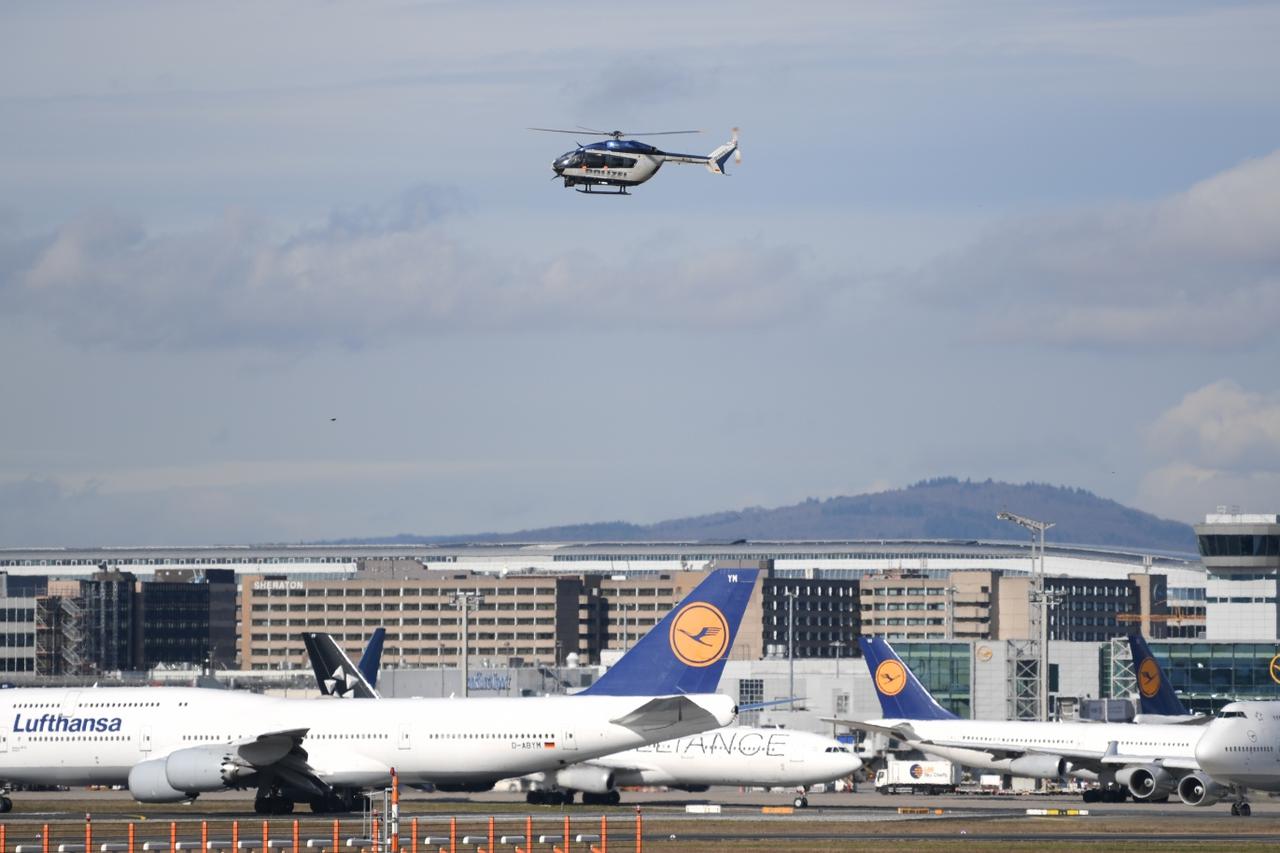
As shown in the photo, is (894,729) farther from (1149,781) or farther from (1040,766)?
(1149,781)

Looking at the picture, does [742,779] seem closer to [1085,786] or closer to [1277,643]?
[1085,786]

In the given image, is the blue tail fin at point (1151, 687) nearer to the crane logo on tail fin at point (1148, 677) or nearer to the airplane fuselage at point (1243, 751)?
the crane logo on tail fin at point (1148, 677)

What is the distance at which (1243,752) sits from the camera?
8831cm

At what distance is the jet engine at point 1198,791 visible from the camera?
97.6 m

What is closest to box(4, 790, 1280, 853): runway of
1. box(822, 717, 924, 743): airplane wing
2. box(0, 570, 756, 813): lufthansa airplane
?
box(0, 570, 756, 813): lufthansa airplane

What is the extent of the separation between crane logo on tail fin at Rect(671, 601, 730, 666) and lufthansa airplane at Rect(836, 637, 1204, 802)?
29.6 m

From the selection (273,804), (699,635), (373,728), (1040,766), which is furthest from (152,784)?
(1040,766)

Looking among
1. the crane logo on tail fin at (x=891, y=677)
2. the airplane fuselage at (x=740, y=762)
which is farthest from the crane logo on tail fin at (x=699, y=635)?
the crane logo on tail fin at (x=891, y=677)

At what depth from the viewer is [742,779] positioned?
322ft

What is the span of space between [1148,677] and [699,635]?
53.5 m

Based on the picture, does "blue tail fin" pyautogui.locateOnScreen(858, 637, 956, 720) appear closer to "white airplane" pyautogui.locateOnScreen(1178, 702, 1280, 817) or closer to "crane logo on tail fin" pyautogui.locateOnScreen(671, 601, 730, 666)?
"white airplane" pyautogui.locateOnScreen(1178, 702, 1280, 817)

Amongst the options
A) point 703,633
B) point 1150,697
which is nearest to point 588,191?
point 703,633

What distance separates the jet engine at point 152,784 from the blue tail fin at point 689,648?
16.9 metres

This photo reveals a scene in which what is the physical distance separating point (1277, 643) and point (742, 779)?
8502cm
